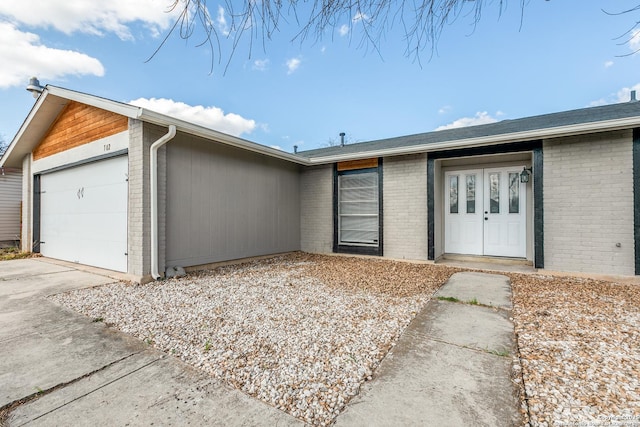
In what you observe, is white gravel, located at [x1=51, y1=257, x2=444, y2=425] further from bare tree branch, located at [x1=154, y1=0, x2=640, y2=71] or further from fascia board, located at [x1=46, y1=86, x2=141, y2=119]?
fascia board, located at [x1=46, y1=86, x2=141, y2=119]

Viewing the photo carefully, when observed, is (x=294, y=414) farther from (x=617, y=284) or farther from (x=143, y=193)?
(x=617, y=284)

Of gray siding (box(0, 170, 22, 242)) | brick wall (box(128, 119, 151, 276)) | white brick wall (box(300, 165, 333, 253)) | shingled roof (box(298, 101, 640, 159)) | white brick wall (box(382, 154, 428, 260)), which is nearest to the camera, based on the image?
brick wall (box(128, 119, 151, 276))

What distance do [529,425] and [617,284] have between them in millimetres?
4605

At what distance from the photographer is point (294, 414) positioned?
5.14 ft

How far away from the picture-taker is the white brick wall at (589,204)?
464 centimetres

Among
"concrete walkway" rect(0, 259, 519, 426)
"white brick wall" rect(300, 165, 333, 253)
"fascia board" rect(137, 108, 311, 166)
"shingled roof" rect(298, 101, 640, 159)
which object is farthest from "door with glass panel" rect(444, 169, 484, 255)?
"fascia board" rect(137, 108, 311, 166)

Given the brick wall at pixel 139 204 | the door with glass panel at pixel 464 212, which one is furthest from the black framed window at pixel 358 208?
the brick wall at pixel 139 204

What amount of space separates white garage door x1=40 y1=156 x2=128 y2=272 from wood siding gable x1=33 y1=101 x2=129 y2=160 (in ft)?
1.74

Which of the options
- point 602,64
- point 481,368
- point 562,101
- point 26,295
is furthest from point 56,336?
point 562,101

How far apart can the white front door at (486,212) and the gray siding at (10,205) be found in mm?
13128

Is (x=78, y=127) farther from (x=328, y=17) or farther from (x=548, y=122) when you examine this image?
(x=548, y=122)

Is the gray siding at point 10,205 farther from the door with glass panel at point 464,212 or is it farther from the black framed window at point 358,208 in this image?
the door with glass panel at point 464,212

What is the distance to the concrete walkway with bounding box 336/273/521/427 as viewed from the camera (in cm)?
154

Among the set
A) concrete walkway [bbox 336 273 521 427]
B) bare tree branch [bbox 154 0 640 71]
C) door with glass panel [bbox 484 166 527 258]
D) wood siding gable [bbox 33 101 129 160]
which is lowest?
concrete walkway [bbox 336 273 521 427]
